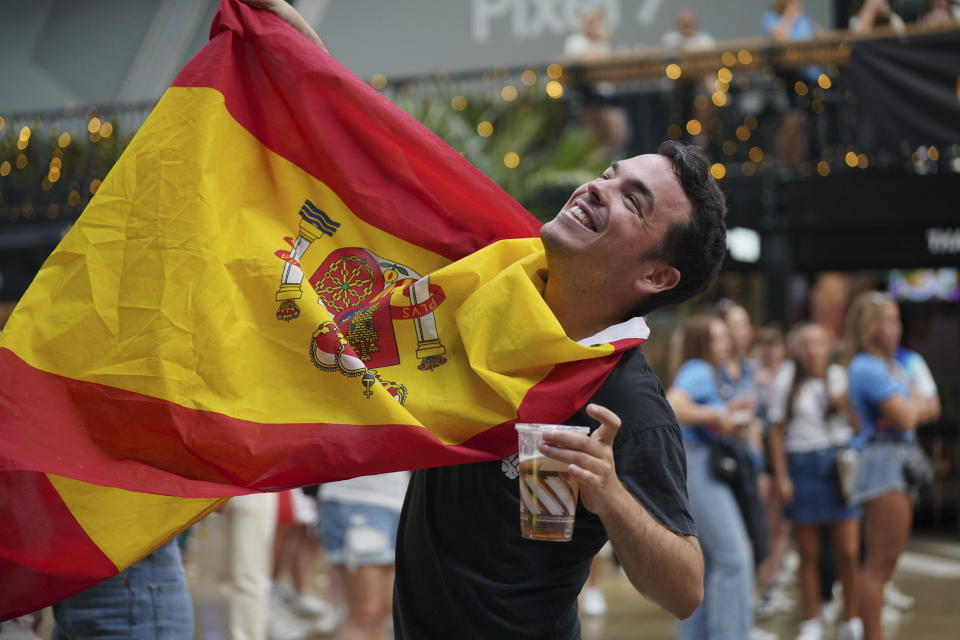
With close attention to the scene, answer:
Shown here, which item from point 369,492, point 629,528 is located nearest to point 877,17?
point 369,492

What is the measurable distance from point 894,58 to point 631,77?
2508mm

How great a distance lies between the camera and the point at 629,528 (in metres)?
2.28

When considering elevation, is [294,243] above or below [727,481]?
above

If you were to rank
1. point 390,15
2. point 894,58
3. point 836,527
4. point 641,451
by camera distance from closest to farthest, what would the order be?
point 641,451 → point 836,527 → point 894,58 → point 390,15

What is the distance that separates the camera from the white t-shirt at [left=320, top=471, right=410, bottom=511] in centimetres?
541

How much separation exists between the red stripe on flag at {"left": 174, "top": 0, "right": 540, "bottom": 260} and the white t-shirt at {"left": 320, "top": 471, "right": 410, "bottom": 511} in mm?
2596

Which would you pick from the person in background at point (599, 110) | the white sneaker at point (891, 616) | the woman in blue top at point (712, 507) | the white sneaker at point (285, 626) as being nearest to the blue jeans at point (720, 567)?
the woman in blue top at point (712, 507)

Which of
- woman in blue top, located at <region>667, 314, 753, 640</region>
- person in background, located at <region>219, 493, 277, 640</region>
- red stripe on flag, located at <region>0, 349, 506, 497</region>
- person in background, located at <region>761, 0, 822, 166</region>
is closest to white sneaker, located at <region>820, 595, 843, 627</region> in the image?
woman in blue top, located at <region>667, 314, 753, 640</region>

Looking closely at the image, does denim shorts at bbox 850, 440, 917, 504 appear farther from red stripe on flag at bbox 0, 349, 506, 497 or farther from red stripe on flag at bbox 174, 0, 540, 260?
red stripe on flag at bbox 0, 349, 506, 497

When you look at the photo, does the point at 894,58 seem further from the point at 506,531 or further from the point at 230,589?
the point at 506,531

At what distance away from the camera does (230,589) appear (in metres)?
5.82

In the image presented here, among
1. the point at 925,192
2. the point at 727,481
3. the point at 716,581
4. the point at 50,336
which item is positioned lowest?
the point at 716,581

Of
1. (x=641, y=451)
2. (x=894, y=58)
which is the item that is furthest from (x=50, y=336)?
(x=894, y=58)

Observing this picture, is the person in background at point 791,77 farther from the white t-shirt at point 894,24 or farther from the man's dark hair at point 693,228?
the man's dark hair at point 693,228
